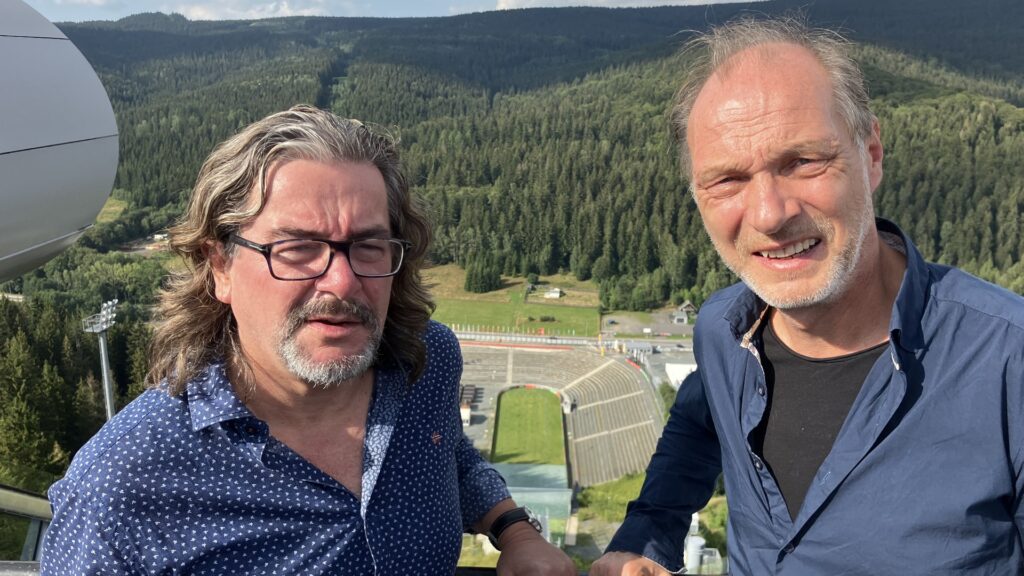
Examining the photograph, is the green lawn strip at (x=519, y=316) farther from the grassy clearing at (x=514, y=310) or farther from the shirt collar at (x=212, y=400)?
the shirt collar at (x=212, y=400)

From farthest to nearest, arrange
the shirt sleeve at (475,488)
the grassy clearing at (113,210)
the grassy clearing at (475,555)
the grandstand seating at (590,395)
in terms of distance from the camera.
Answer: the grassy clearing at (113,210), the grandstand seating at (590,395), the grassy clearing at (475,555), the shirt sleeve at (475,488)

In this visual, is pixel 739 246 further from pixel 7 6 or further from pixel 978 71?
pixel 978 71

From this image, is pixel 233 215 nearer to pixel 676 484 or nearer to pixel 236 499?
pixel 236 499

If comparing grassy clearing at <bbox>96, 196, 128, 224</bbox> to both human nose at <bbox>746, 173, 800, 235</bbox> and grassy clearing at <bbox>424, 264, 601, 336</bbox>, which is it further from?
human nose at <bbox>746, 173, 800, 235</bbox>

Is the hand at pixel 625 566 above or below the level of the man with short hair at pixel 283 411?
below

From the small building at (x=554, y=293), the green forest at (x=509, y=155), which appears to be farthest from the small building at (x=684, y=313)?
the small building at (x=554, y=293)

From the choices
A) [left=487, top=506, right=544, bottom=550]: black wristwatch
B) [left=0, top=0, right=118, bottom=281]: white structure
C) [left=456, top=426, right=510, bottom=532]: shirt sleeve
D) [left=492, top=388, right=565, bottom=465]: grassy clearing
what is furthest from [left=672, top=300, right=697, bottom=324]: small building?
[left=487, top=506, right=544, bottom=550]: black wristwatch

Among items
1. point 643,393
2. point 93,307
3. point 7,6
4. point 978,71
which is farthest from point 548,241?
point 978,71
